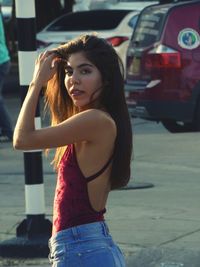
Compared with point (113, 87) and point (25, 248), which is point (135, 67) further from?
point (113, 87)

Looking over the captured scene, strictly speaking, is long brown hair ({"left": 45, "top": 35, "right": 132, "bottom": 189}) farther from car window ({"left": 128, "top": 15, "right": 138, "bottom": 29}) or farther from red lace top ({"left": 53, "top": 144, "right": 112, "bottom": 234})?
car window ({"left": 128, "top": 15, "right": 138, "bottom": 29})

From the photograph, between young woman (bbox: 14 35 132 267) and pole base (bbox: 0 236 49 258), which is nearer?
young woman (bbox: 14 35 132 267)

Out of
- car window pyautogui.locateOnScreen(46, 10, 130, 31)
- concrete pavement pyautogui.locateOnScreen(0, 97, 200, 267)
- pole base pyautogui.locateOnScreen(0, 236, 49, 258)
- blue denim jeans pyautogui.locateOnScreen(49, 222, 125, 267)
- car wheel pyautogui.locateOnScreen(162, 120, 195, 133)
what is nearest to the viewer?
A: blue denim jeans pyautogui.locateOnScreen(49, 222, 125, 267)

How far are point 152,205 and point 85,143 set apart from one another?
191 inches

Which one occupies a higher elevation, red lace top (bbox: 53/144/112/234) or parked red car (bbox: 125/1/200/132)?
red lace top (bbox: 53/144/112/234)

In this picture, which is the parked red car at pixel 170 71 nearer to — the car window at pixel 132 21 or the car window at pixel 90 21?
the car window at pixel 132 21

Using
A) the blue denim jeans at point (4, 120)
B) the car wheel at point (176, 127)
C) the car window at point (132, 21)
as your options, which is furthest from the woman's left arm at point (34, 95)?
the car window at point (132, 21)

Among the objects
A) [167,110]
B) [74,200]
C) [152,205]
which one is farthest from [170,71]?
[74,200]

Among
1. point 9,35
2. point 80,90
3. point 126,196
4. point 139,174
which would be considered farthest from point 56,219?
point 9,35

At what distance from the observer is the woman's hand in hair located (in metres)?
3.89

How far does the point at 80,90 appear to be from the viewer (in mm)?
3875

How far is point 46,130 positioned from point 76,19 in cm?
1648

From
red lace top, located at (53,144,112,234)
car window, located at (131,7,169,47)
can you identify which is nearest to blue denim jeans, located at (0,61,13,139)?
car window, located at (131,7,169,47)

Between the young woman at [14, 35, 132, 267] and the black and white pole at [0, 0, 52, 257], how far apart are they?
306 cm
